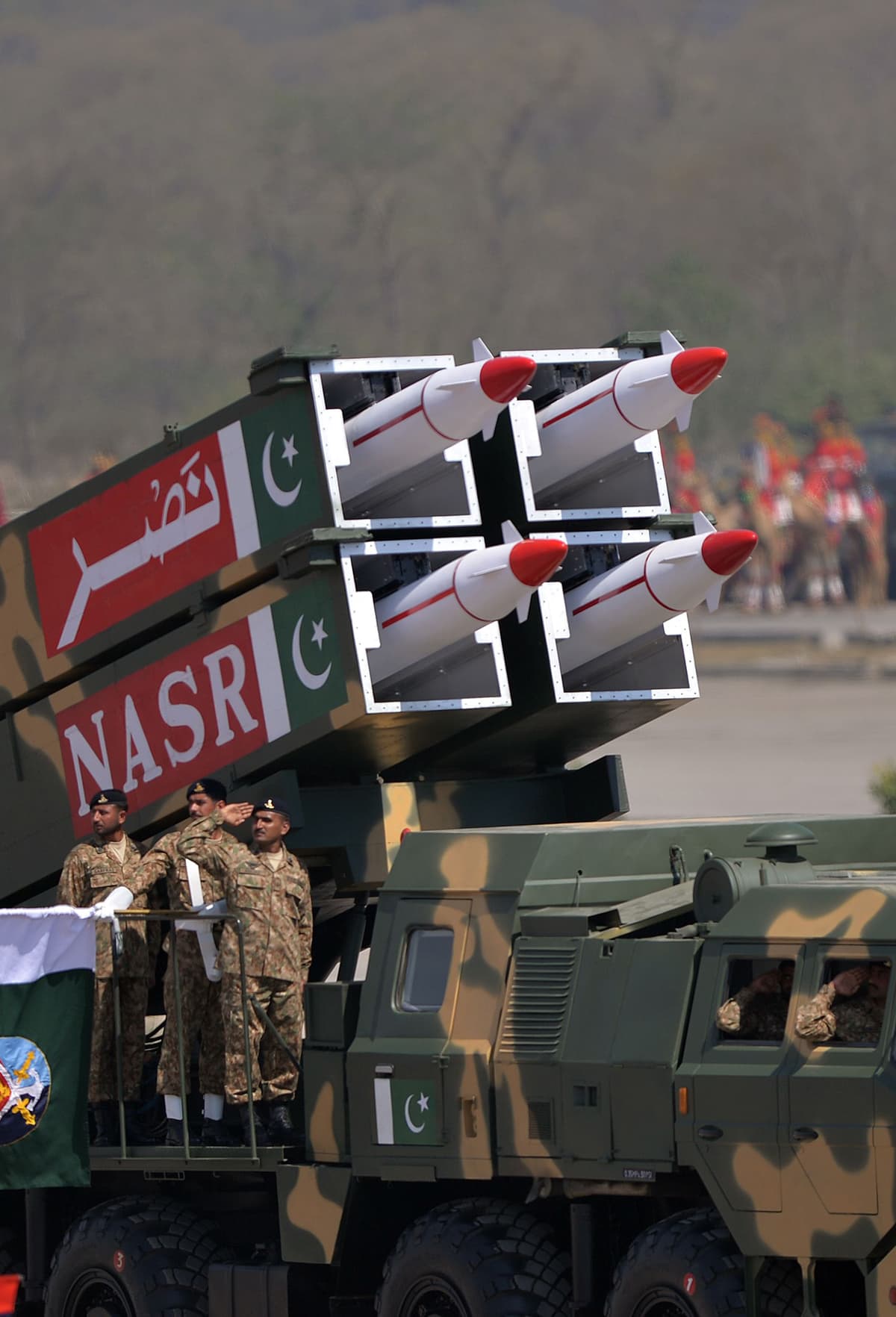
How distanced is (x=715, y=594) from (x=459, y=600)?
4.55 feet

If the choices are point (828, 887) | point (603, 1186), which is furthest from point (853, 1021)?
point (603, 1186)

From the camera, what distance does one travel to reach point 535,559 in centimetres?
1140

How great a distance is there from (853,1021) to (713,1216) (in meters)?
0.93

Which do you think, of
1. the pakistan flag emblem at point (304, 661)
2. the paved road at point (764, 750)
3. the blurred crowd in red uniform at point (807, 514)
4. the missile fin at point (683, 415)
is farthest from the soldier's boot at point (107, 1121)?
the blurred crowd in red uniform at point (807, 514)

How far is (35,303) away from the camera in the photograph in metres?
122

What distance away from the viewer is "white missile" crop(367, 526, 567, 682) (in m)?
11.4

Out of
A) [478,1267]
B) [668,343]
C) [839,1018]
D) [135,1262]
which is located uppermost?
[668,343]

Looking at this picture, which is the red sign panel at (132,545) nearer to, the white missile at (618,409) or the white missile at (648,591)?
the white missile at (618,409)

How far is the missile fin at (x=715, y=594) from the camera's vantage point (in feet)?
39.1

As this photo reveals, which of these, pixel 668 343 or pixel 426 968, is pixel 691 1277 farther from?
pixel 668 343

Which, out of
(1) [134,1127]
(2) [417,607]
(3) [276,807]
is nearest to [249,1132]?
(1) [134,1127]

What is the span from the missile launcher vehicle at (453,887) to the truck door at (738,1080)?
0.5 inches

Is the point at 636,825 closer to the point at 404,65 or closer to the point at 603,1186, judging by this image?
the point at 603,1186

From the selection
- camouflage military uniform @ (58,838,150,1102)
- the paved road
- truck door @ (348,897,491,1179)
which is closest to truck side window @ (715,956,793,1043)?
truck door @ (348,897,491,1179)
